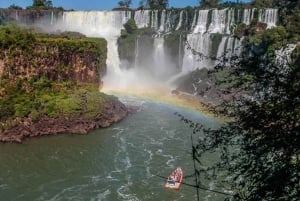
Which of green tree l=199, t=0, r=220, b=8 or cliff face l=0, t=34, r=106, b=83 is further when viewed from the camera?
green tree l=199, t=0, r=220, b=8

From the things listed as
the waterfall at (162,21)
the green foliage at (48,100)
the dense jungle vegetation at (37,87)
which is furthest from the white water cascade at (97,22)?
the green foliage at (48,100)

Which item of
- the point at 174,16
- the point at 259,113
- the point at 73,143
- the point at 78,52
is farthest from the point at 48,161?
the point at 174,16

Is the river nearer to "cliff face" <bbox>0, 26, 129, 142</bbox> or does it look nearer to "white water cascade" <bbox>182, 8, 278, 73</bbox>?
"cliff face" <bbox>0, 26, 129, 142</bbox>

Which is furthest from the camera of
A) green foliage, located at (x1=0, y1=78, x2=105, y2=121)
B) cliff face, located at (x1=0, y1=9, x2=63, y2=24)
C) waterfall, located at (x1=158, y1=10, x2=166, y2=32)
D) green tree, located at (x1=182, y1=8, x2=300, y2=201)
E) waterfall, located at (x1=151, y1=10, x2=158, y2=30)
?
cliff face, located at (x1=0, y1=9, x2=63, y2=24)

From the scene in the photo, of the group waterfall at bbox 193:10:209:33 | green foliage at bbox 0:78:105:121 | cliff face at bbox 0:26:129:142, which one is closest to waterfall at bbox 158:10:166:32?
waterfall at bbox 193:10:209:33

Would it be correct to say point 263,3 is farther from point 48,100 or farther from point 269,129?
point 269,129

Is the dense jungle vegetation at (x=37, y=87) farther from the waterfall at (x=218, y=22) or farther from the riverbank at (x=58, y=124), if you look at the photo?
the waterfall at (x=218, y=22)
